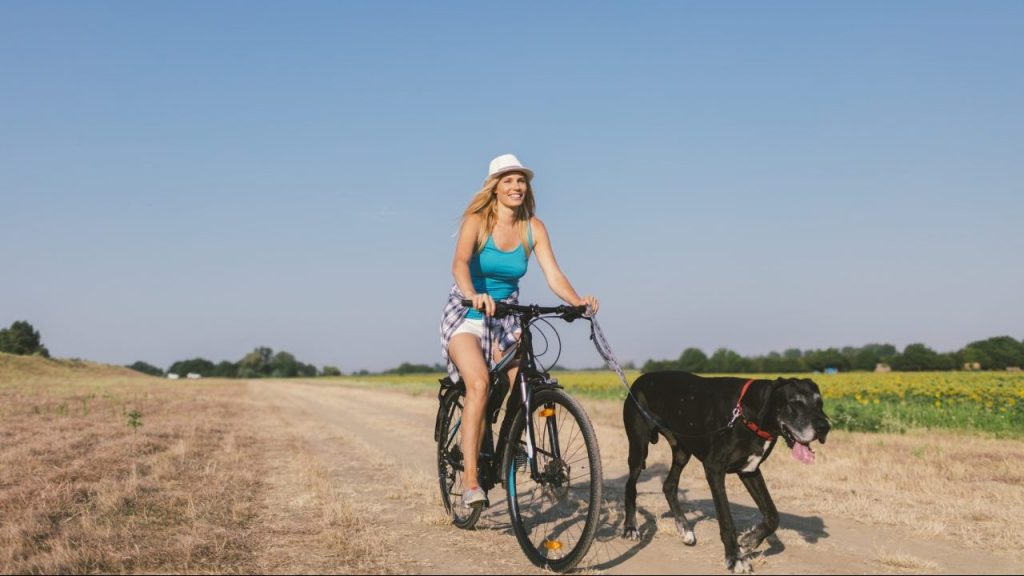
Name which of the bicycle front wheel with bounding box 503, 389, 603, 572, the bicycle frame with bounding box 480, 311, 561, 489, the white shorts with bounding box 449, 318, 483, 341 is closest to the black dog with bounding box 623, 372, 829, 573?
the bicycle front wheel with bounding box 503, 389, 603, 572

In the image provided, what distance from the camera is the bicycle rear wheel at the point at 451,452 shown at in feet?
18.9

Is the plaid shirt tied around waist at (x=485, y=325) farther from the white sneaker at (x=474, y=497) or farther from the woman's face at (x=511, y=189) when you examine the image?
the white sneaker at (x=474, y=497)

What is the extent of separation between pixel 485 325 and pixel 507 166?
1.22 m

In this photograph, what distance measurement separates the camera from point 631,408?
5.65 meters

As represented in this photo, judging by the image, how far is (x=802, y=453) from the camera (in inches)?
167

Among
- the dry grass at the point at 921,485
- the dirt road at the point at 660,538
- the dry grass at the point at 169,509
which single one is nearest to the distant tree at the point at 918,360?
the dry grass at the point at 921,485

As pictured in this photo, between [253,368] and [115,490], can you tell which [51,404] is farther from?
[253,368]

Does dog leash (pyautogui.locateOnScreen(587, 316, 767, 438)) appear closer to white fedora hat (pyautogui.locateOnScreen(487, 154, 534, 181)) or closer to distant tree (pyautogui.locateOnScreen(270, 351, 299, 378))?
white fedora hat (pyautogui.locateOnScreen(487, 154, 534, 181))

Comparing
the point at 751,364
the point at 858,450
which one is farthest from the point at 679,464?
the point at 751,364

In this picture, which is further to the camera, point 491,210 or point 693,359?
point 693,359

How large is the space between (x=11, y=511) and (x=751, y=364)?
6449 cm

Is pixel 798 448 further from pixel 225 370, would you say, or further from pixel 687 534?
pixel 225 370

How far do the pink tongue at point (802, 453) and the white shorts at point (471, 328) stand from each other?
2.29 meters

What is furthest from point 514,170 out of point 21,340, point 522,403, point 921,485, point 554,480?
point 21,340
